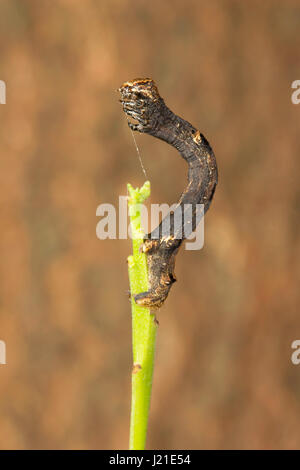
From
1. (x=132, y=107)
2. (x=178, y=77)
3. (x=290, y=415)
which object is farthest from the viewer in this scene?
(x=290, y=415)

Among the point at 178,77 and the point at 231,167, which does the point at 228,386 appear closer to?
the point at 231,167

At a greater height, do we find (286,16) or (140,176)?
(286,16)

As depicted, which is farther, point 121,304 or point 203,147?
point 121,304

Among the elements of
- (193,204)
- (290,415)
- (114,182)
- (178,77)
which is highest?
(178,77)

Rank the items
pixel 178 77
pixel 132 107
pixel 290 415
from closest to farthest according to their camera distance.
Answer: pixel 132 107
pixel 178 77
pixel 290 415

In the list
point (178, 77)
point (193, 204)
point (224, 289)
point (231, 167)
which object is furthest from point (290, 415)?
point (193, 204)

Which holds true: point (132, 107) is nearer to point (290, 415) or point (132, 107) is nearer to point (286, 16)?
point (286, 16)

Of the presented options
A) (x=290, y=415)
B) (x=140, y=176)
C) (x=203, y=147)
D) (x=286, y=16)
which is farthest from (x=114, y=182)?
(x=203, y=147)
